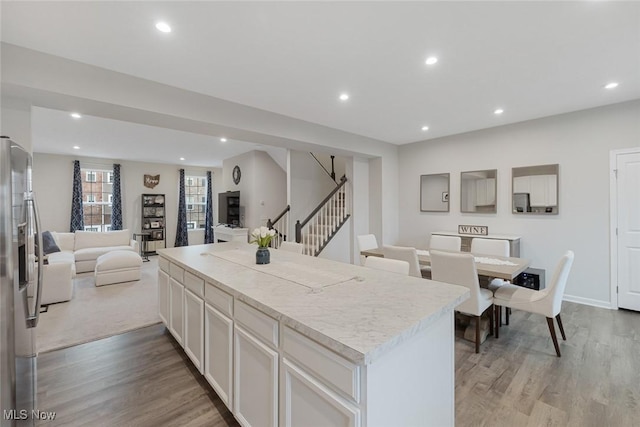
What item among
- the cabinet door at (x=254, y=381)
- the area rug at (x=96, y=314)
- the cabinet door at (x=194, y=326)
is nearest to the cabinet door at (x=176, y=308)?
the cabinet door at (x=194, y=326)

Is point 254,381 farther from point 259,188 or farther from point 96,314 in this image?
point 259,188

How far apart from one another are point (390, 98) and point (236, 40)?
194 cm

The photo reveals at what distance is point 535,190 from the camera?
4305mm

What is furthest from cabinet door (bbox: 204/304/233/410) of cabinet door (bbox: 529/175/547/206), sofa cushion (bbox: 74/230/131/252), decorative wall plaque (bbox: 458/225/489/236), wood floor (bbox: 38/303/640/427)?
sofa cushion (bbox: 74/230/131/252)

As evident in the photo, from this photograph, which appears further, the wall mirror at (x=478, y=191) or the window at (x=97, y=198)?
the window at (x=97, y=198)

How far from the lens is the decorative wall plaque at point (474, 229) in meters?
4.67

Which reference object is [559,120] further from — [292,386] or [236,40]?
[292,386]

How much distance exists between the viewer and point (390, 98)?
3422mm

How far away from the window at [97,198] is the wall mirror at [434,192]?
8.44 metres

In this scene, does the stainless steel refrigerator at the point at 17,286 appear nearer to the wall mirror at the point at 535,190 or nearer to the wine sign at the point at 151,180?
the wall mirror at the point at 535,190

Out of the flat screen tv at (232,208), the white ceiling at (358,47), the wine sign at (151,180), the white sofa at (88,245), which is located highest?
the white ceiling at (358,47)

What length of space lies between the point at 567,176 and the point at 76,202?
10.5 m

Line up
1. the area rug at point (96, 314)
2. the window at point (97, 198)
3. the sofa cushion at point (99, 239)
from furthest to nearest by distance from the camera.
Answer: the window at point (97, 198) < the sofa cushion at point (99, 239) < the area rug at point (96, 314)

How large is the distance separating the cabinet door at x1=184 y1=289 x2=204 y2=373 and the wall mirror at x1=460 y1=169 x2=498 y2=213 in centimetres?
465
